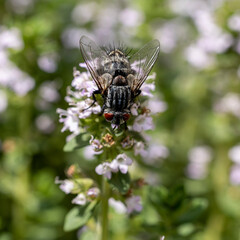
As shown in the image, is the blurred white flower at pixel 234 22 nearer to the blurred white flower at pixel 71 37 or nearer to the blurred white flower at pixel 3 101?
the blurred white flower at pixel 71 37

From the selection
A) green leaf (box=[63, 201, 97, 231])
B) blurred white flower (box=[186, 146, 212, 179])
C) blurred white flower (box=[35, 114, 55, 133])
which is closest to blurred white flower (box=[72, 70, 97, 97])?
green leaf (box=[63, 201, 97, 231])

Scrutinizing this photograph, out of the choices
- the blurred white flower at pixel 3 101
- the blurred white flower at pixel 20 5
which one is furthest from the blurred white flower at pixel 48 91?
the blurred white flower at pixel 20 5

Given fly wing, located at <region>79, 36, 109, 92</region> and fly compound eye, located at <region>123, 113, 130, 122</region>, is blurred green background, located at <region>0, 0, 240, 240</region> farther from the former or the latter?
fly wing, located at <region>79, 36, 109, 92</region>

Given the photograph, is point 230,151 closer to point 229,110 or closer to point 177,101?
point 229,110

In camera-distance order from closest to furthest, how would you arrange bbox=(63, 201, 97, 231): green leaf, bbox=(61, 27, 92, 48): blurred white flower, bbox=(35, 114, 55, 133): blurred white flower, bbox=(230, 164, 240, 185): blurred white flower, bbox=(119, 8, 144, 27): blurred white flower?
bbox=(63, 201, 97, 231): green leaf < bbox=(230, 164, 240, 185): blurred white flower < bbox=(35, 114, 55, 133): blurred white flower < bbox=(119, 8, 144, 27): blurred white flower < bbox=(61, 27, 92, 48): blurred white flower

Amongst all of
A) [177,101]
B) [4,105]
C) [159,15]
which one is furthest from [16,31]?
[177,101]
